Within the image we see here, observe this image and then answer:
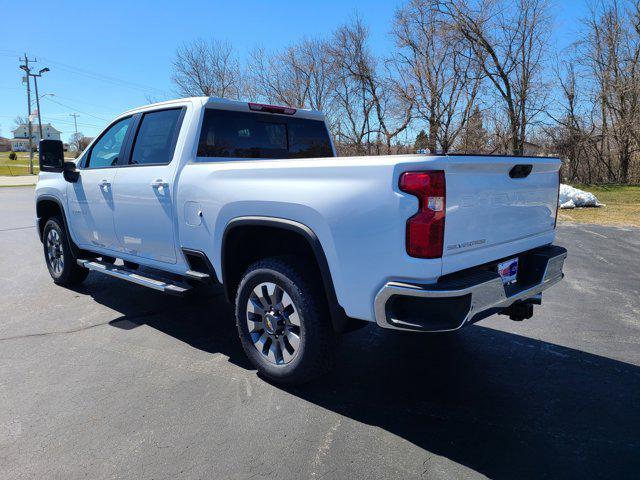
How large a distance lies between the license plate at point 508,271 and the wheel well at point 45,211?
5149 millimetres

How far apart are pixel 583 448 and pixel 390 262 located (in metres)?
1.50

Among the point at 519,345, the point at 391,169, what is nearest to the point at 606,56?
the point at 519,345

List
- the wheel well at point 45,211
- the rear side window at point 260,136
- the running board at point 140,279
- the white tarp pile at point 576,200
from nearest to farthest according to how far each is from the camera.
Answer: the running board at point 140,279 → the rear side window at point 260,136 → the wheel well at point 45,211 → the white tarp pile at point 576,200

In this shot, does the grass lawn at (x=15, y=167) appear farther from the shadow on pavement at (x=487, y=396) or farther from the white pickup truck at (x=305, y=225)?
the shadow on pavement at (x=487, y=396)

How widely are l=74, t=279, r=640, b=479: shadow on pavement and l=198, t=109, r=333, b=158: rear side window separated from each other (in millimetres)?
1713

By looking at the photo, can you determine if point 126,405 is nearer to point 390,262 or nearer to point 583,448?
point 390,262

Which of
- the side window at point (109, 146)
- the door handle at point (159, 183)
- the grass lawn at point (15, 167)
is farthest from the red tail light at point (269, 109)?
the grass lawn at point (15, 167)

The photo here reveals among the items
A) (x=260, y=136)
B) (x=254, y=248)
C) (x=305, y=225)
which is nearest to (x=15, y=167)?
(x=260, y=136)

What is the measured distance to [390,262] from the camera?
2.58m

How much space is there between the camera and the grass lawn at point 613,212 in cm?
1254

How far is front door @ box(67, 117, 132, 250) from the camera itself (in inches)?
187


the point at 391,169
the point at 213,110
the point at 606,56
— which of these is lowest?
the point at 391,169

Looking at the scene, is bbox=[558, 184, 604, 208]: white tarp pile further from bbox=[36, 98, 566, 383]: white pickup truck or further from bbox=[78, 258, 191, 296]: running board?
bbox=[78, 258, 191, 296]: running board

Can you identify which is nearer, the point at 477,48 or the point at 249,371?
the point at 249,371
